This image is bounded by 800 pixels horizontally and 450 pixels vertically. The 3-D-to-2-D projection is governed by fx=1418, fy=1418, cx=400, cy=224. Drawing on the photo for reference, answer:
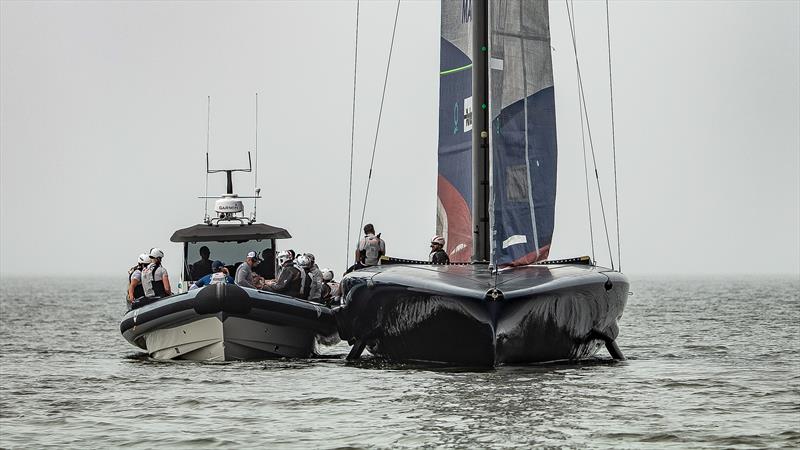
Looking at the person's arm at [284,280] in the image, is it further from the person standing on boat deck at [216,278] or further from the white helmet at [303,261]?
the person standing on boat deck at [216,278]

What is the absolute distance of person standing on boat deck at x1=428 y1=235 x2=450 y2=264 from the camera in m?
24.7

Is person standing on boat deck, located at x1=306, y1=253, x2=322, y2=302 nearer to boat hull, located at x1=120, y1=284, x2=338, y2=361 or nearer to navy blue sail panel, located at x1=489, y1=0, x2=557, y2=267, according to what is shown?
boat hull, located at x1=120, y1=284, x2=338, y2=361

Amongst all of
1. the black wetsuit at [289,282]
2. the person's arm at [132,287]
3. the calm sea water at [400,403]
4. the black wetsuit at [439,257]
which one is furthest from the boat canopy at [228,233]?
the black wetsuit at [439,257]

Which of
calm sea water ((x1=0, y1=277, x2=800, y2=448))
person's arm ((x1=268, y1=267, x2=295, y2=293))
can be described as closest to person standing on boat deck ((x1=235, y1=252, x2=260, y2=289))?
person's arm ((x1=268, y1=267, x2=295, y2=293))

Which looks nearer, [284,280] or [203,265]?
[284,280]

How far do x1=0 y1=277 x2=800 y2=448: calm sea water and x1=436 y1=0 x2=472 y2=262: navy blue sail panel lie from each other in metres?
3.08

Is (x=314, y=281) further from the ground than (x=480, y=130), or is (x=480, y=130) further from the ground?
(x=480, y=130)

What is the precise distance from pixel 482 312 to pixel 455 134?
22.1 ft

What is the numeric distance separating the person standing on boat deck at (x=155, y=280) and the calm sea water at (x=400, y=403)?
4.21ft

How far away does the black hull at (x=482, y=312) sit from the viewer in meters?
A: 20.2

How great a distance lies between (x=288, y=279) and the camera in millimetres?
26125

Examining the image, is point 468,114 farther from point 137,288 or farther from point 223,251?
point 137,288

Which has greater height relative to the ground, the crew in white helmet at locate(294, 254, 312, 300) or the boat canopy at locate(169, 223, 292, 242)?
the boat canopy at locate(169, 223, 292, 242)

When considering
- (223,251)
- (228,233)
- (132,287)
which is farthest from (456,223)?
(132,287)
